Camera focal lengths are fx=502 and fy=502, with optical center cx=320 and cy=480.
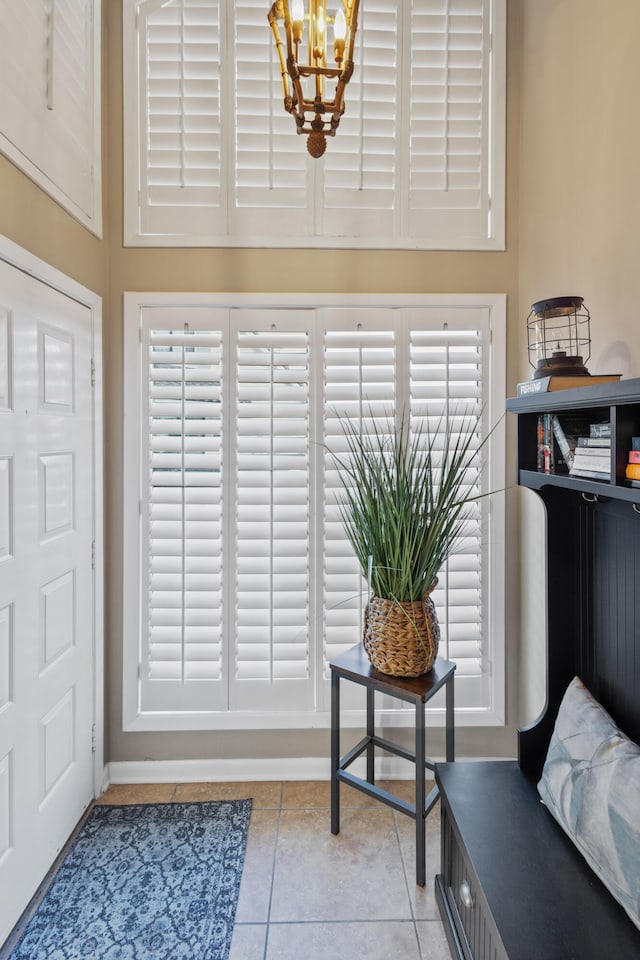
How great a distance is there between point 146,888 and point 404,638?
3.88 ft

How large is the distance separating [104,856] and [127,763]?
0.39 meters

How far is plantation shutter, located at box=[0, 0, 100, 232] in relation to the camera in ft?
4.82

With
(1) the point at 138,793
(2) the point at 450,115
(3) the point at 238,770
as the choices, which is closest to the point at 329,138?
(2) the point at 450,115

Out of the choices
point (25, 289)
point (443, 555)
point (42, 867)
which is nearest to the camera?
point (25, 289)

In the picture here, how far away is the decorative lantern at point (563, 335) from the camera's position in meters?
1.38

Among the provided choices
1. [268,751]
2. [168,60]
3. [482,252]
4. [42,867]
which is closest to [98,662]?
[42,867]

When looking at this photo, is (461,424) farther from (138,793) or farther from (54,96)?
(138,793)

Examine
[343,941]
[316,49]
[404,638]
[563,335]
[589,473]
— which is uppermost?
[316,49]

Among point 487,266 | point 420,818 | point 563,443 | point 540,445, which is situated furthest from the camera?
point 487,266

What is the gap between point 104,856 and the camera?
1786 millimetres

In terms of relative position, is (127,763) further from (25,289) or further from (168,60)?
(168,60)

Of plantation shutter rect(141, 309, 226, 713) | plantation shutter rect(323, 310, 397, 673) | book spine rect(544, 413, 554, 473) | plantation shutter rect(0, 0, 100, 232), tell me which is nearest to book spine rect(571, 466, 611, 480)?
book spine rect(544, 413, 554, 473)

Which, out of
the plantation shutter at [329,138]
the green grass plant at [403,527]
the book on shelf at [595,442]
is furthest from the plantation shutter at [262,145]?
the book on shelf at [595,442]

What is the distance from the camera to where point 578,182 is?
1.71m
